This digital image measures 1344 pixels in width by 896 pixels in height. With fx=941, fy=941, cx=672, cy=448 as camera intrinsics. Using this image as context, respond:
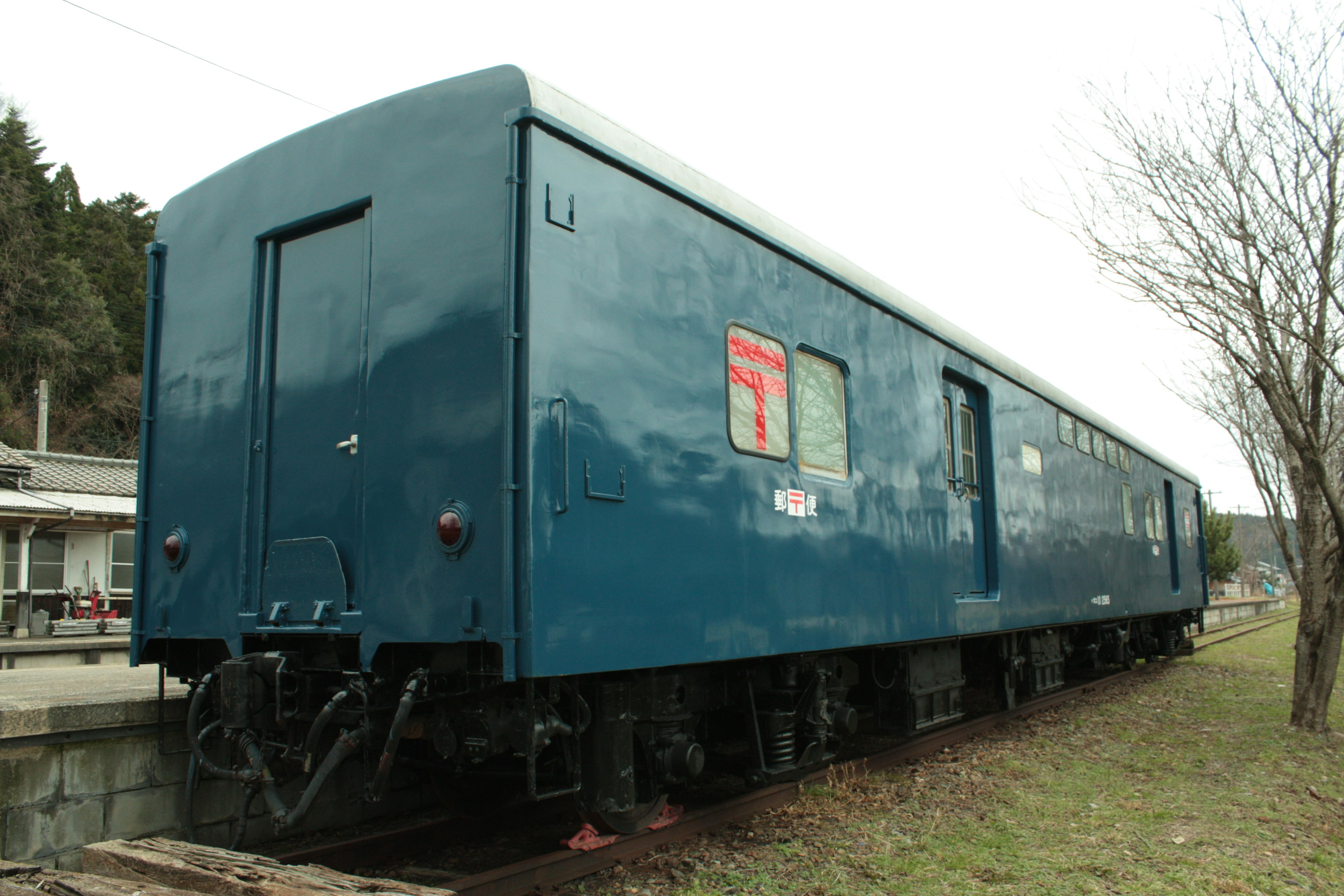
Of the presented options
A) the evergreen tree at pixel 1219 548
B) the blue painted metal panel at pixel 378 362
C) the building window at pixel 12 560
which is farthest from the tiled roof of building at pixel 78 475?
the evergreen tree at pixel 1219 548

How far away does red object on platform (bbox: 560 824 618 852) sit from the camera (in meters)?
4.19

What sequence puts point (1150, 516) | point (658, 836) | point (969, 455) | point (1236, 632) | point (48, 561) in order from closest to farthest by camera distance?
1. point (658, 836)
2. point (969, 455)
3. point (1150, 516)
4. point (48, 561)
5. point (1236, 632)

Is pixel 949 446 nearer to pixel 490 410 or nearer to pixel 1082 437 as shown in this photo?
pixel 1082 437

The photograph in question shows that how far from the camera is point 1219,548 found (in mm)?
46812

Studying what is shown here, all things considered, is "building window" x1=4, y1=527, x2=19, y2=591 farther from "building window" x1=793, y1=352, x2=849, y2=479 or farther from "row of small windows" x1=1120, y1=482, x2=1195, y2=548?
"row of small windows" x1=1120, y1=482, x2=1195, y2=548

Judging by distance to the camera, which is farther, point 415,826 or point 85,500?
point 85,500

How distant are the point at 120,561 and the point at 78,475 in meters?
2.12

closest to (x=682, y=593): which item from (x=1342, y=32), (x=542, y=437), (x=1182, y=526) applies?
(x=542, y=437)

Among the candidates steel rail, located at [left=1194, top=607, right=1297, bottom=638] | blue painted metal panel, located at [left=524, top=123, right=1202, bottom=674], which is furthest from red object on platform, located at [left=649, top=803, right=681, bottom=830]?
steel rail, located at [left=1194, top=607, right=1297, bottom=638]

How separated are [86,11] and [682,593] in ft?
22.5

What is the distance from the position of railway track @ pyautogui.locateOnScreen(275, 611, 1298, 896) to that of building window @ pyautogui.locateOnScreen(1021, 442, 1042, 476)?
3.24m

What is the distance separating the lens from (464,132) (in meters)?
3.81

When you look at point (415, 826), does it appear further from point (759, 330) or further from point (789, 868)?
point (759, 330)

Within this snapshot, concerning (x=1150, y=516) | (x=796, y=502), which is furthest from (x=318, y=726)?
(x=1150, y=516)
